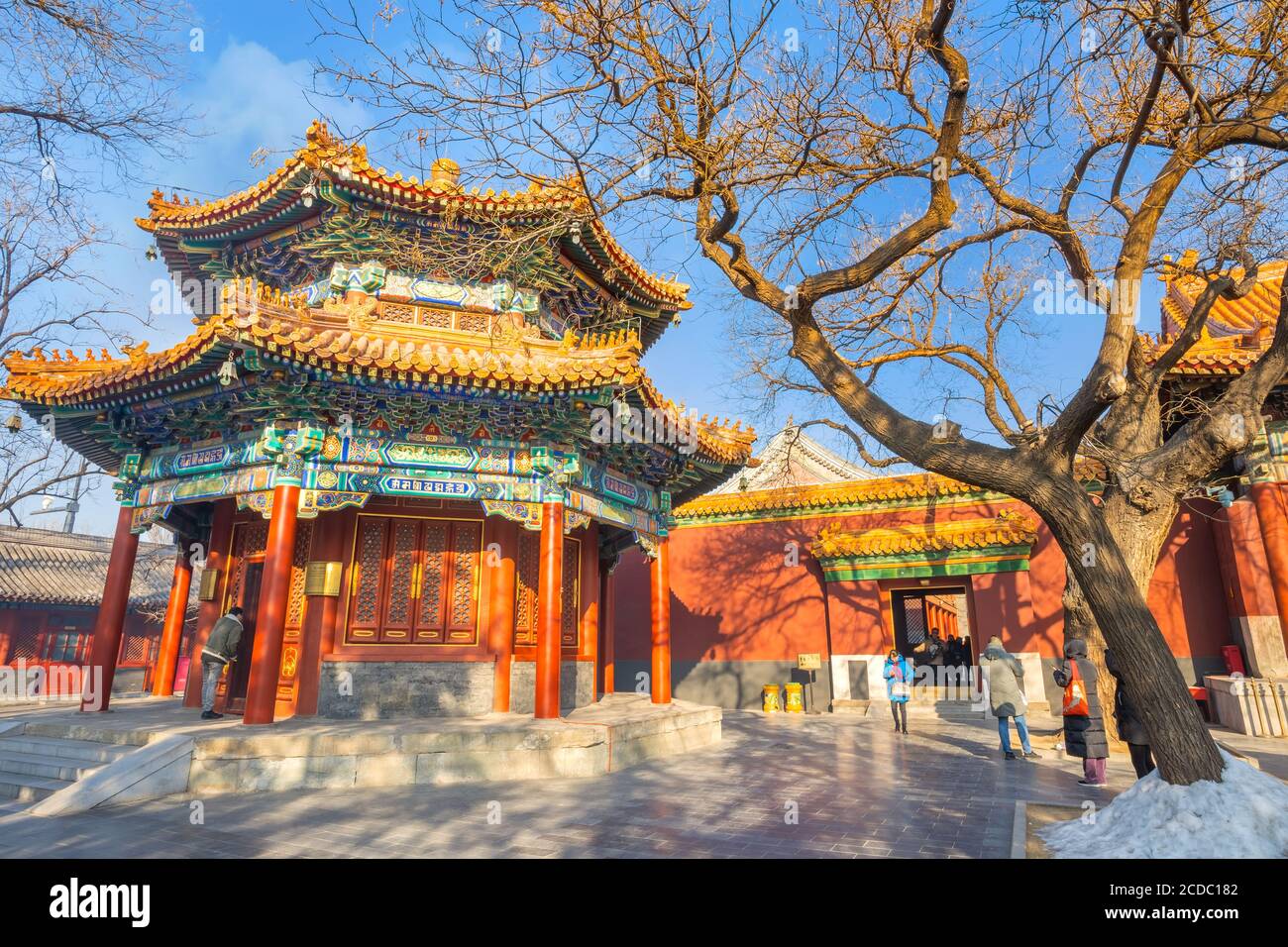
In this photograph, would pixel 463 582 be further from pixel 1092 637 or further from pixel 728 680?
pixel 728 680

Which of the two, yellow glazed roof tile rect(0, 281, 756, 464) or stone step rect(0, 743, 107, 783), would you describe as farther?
yellow glazed roof tile rect(0, 281, 756, 464)

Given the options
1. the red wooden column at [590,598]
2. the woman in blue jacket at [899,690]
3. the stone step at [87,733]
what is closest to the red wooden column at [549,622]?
the red wooden column at [590,598]

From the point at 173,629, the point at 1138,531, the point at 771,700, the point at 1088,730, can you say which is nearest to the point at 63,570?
the point at 173,629

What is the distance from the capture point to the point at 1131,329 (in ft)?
18.5

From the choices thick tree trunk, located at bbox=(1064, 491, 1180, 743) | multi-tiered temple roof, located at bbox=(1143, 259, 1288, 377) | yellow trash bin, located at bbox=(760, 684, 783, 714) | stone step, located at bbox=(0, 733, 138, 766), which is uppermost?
multi-tiered temple roof, located at bbox=(1143, 259, 1288, 377)

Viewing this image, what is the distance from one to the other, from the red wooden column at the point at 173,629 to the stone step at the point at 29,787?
3.39m

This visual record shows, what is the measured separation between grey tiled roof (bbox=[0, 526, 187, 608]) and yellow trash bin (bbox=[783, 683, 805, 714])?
2181 centimetres

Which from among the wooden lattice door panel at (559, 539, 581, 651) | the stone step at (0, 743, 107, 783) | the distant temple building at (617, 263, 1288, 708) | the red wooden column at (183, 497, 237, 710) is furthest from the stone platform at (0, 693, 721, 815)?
the distant temple building at (617, 263, 1288, 708)

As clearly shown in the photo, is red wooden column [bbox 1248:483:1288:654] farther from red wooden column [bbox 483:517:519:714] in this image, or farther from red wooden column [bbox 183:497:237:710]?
red wooden column [bbox 183:497:237:710]

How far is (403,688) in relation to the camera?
8.99 m

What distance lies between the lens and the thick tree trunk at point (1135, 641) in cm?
469

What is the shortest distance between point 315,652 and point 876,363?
29.8 feet

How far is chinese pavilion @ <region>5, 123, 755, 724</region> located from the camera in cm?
820

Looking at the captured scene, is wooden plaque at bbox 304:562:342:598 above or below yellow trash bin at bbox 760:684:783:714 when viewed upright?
above
